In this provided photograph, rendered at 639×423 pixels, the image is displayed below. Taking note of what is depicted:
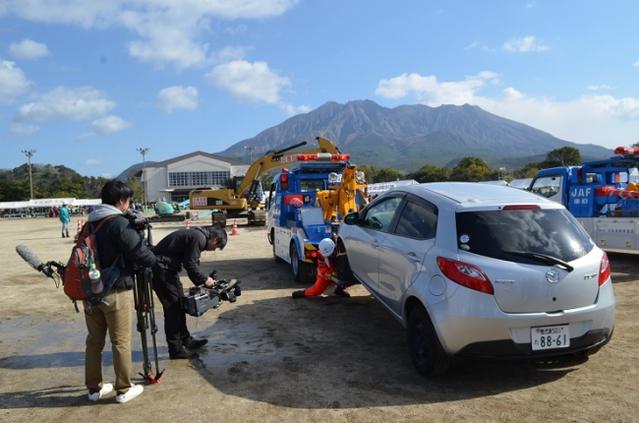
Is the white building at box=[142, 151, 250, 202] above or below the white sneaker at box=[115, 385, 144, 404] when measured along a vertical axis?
above

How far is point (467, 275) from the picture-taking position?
3.99m

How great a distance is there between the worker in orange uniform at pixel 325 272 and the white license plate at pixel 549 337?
3584 mm

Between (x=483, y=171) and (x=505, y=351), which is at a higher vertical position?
(x=483, y=171)

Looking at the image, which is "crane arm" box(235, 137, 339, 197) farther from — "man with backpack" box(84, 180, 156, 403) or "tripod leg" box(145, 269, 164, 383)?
"man with backpack" box(84, 180, 156, 403)

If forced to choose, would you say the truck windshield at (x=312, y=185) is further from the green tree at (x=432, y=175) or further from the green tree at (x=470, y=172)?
the green tree at (x=432, y=175)

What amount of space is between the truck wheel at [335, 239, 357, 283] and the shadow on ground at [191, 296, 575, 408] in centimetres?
53

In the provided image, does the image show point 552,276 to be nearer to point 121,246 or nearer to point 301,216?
point 121,246

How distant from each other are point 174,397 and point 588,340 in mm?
3530

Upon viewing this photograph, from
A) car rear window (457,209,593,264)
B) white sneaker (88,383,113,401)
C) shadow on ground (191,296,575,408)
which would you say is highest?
car rear window (457,209,593,264)

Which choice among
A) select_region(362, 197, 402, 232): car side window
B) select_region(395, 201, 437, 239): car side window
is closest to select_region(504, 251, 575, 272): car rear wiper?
select_region(395, 201, 437, 239): car side window

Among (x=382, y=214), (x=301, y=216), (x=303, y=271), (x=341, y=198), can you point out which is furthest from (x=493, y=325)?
(x=341, y=198)

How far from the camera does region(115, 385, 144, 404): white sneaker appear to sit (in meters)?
4.14

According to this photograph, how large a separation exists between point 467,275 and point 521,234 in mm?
670

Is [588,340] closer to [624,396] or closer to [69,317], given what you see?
[624,396]
